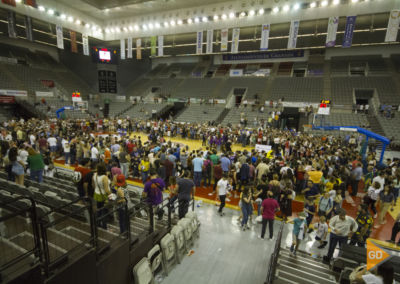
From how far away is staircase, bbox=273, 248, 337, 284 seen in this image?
3.70 metres

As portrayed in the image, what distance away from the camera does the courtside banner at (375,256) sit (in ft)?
7.80

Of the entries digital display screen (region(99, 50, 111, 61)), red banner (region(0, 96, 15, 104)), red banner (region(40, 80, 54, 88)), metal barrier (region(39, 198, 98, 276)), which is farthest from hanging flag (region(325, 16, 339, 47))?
red banner (region(40, 80, 54, 88))

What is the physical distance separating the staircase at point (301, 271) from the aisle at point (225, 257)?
40 cm

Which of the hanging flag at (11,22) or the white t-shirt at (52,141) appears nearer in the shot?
the white t-shirt at (52,141)

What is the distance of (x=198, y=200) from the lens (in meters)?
7.33

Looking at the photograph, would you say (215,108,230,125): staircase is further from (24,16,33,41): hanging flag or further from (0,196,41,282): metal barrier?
(24,16,33,41): hanging flag

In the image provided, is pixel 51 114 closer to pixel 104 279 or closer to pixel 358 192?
pixel 104 279

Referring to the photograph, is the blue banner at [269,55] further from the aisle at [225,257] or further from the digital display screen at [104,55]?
the aisle at [225,257]

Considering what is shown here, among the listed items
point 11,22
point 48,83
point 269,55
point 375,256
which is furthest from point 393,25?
point 48,83

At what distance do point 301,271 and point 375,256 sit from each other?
1.94 m

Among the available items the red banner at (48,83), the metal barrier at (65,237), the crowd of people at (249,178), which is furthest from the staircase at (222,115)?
the red banner at (48,83)

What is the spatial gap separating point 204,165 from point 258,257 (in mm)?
4178

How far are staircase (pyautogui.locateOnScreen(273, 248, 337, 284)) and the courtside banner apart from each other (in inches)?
61.0

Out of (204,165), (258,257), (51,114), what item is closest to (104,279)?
(258,257)
